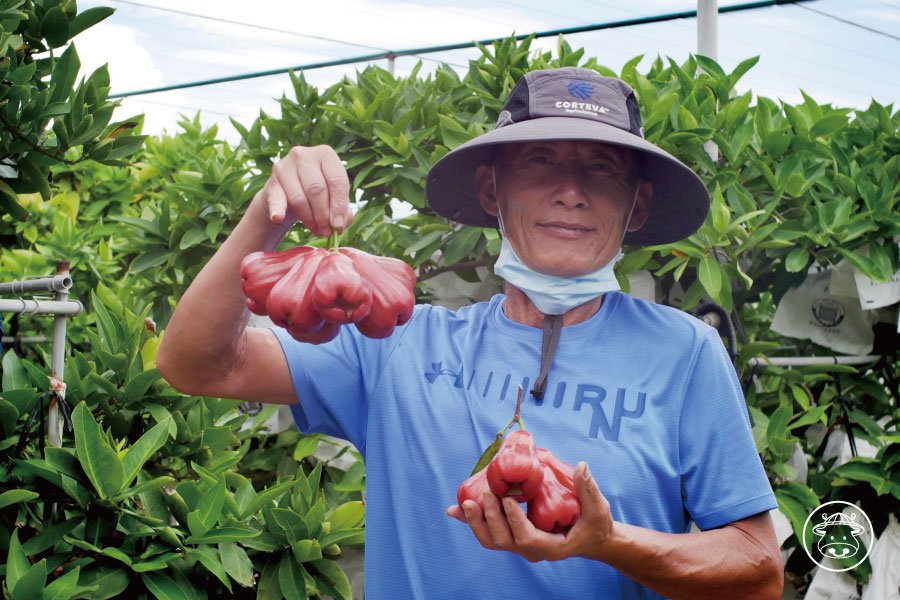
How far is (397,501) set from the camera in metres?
1.74

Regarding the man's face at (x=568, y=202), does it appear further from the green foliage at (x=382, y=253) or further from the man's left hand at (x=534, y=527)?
the green foliage at (x=382, y=253)

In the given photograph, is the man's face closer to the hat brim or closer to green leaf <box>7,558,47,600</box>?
the hat brim

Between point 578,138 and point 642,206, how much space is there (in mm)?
396

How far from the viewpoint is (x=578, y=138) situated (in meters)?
1.69

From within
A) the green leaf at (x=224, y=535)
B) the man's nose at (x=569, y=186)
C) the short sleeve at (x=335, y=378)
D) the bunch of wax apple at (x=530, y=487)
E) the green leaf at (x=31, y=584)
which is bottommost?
the green leaf at (x=224, y=535)

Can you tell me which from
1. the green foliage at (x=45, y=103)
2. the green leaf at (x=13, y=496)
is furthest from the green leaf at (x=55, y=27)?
the green leaf at (x=13, y=496)

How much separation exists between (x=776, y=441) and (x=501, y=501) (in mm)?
1988

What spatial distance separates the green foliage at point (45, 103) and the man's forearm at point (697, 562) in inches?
69.1

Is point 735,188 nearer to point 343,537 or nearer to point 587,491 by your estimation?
point 343,537

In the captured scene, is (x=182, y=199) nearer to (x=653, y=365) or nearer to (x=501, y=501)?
(x=653, y=365)

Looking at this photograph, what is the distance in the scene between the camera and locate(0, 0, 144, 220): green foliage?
7.22 feet

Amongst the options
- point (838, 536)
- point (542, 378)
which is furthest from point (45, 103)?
point (838, 536)

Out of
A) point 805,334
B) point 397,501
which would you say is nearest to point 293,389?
point 397,501

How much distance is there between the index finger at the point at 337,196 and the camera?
139 centimetres
